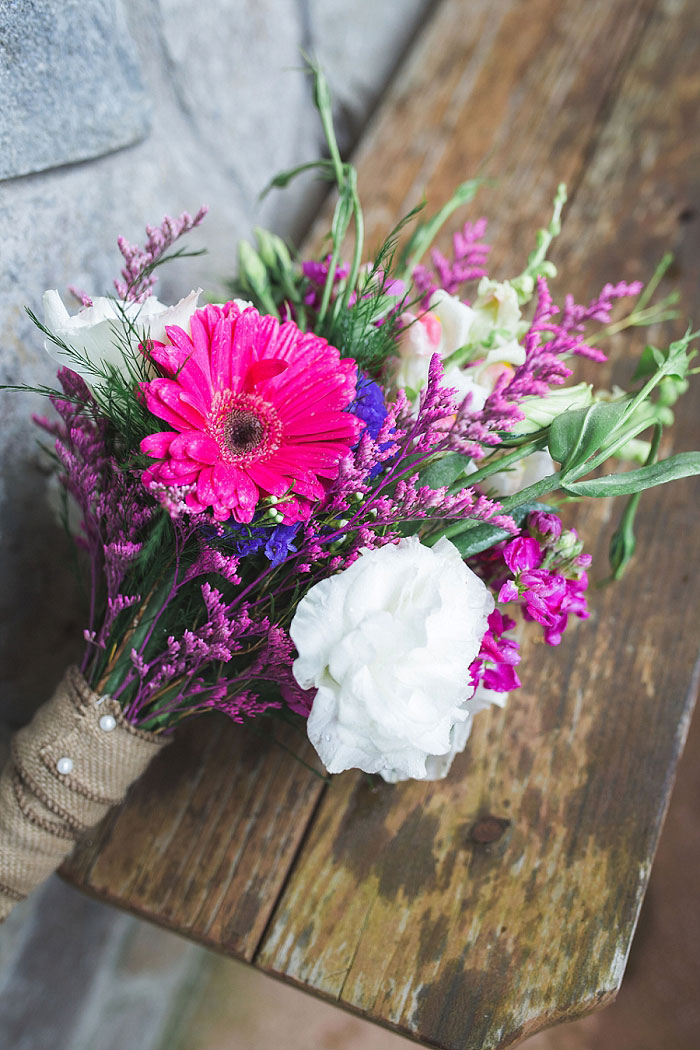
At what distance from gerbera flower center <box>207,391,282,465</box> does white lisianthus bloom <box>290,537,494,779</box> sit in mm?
101

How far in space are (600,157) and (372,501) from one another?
778 millimetres

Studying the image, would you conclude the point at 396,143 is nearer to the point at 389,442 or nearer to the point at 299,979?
the point at 389,442

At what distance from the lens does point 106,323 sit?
19.9 inches

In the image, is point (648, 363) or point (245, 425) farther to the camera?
point (648, 363)

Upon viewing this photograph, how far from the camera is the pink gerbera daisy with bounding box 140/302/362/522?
1.57ft

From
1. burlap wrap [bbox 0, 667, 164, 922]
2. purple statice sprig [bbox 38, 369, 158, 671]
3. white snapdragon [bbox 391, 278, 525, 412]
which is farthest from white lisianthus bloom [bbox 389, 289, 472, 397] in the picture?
burlap wrap [bbox 0, 667, 164, 922]

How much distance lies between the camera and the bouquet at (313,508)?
19.0 inches

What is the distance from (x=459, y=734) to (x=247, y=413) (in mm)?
340

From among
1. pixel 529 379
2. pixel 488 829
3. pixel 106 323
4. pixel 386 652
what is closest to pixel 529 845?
pixel 488 829

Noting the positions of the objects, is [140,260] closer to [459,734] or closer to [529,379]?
[529,379]

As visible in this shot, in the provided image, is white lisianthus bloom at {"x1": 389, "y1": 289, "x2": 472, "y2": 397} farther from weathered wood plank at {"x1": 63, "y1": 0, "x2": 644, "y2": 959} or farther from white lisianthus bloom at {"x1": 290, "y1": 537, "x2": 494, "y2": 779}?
weathered wood plank at {"x1": 63, "y1": 0, "x2": 644, "y2": 959}

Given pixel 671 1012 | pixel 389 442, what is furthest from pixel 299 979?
pixel 671 1012

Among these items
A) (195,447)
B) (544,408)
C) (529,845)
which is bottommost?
(529,845)

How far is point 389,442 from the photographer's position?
1.70ft
